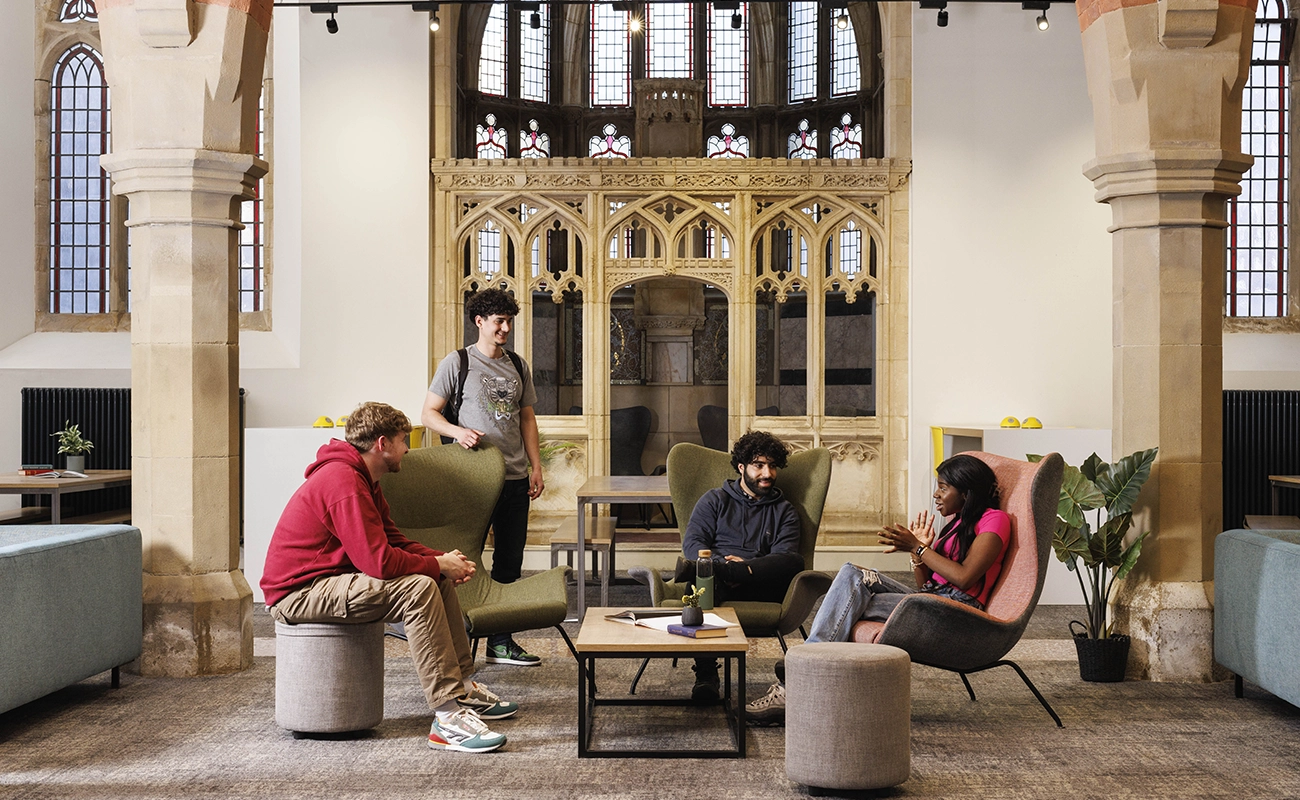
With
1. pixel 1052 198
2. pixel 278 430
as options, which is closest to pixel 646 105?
pixel 1052 198

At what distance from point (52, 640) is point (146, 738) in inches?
22.1

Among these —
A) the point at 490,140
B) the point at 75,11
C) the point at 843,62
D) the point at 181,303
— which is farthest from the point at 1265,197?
the point at 75,11

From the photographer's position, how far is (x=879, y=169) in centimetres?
916

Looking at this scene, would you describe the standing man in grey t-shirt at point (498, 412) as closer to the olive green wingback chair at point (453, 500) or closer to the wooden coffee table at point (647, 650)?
the olive green wingback chair at point (453, 500)

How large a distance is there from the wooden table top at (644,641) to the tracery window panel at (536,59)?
11.2 metres

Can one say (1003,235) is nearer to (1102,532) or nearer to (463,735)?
(1102,532)

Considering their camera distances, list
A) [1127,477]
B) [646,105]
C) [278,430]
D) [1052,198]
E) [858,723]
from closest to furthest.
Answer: [858,723] < [1127,477] < [278,430] < [1052,198] < [646,105]

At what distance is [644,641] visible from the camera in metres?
3.83

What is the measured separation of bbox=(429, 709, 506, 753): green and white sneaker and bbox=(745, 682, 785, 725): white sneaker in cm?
95

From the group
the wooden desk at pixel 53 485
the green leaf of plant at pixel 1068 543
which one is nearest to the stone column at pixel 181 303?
the wooden desk at pixel 53 485

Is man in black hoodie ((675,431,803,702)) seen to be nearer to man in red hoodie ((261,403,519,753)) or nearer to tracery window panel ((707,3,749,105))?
Answer: man in red hoodie ((261,403,519,753))

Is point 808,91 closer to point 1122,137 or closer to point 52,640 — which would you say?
point 1122,137

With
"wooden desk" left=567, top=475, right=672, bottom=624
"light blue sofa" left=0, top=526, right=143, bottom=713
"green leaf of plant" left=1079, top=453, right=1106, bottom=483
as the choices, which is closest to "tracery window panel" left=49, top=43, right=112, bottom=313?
"wooden desk" left=567, top=475, right=672, bottom=624

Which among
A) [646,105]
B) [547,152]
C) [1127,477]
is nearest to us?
[1127,477]
